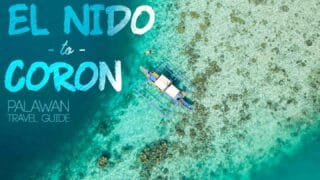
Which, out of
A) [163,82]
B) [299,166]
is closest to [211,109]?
[163,82]

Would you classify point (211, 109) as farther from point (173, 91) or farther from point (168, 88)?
point (168, 88)

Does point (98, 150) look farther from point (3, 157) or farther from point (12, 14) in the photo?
point (12, 14)

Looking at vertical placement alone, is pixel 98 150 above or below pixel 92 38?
below

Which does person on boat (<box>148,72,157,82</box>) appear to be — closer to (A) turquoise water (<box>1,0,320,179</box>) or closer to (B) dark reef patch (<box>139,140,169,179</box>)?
(A) turquoise water (<box>1,0,320,179</box>)

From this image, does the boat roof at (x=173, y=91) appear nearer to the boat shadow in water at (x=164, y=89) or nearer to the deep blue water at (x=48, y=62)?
the boat shadow in water at (x=164, y=89)

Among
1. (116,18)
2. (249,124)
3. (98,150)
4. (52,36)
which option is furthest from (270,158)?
(52,36)

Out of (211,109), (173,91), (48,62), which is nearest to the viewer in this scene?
(173,91)

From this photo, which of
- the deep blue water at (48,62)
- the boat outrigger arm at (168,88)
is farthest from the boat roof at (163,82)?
the deep blue water at (48,62)
